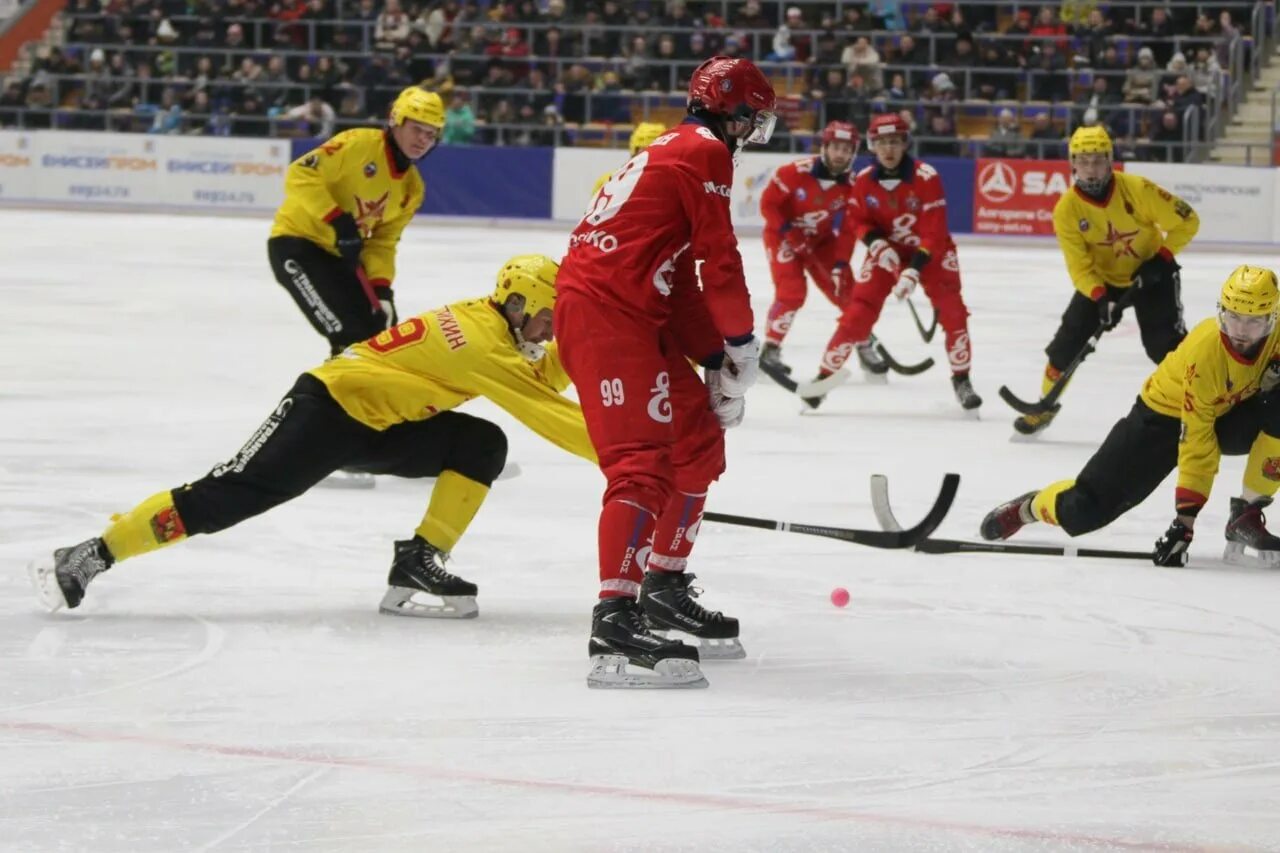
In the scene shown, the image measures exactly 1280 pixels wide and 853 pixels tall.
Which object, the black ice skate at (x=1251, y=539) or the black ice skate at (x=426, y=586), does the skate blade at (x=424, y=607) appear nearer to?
the black ice skate at (x=426, y=586)

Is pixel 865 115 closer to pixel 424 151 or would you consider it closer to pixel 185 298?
pixel 185 298

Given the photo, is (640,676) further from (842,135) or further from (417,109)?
(842,135)

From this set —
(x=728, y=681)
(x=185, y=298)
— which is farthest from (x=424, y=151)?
(x=185, y=298)

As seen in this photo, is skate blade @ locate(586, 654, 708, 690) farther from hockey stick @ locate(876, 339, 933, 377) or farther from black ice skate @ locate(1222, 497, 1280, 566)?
hockey stick @ locate(876, 339, 933, 377)

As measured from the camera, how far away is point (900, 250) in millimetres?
9586

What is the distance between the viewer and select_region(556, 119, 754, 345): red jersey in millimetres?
4184

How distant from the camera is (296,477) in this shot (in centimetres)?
479

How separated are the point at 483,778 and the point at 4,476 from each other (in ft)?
12.4

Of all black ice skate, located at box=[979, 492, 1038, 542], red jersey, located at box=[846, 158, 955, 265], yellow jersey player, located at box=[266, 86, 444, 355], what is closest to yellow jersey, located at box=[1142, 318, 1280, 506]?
black ice skate, located at box=[979, 492, 1038, 542]

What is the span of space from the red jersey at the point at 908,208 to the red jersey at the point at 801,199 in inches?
27.2

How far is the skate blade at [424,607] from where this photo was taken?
193 inches

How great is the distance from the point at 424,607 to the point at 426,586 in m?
0.09

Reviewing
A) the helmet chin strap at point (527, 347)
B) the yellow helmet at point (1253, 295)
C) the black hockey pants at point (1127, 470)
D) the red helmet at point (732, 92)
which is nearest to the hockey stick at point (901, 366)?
the black hockey pants at point (1127, 470)

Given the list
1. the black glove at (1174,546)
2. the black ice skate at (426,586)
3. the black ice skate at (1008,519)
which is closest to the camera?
the black ice skate at (426,586)
